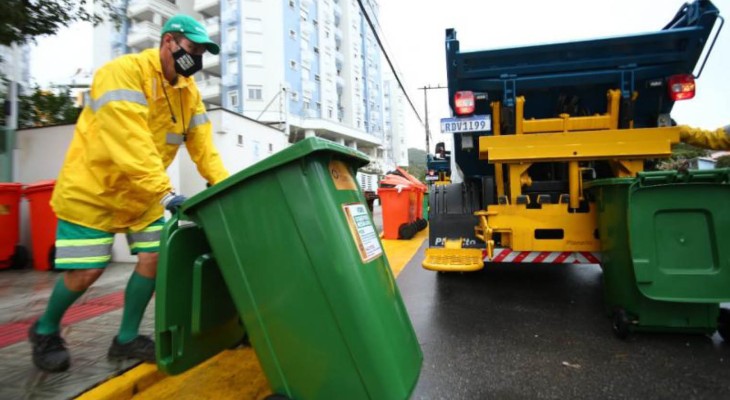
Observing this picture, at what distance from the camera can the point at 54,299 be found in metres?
2.12

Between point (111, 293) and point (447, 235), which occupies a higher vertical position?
point (447, 235)

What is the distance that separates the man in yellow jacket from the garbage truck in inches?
93.7

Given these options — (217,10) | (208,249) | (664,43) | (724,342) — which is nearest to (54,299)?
(208,249)

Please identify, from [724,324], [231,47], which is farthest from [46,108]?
[231,47]

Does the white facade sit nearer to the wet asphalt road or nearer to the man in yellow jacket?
the man in yellow jacket

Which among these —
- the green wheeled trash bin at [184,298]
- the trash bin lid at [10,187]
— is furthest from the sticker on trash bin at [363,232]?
the trash bin lid at [10,187]

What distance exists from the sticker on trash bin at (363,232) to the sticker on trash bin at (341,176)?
3.3 inches

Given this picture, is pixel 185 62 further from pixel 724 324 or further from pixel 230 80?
pixel 230 80

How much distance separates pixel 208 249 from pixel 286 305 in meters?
0.57

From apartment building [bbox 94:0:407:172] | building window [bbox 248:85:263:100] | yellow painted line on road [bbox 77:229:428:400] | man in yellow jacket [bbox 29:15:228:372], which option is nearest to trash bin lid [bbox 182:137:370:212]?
man in yellow jacket [bbox 29:15:228:372]

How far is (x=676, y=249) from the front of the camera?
2.57 meters

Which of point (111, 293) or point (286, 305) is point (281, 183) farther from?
point (111, 293)

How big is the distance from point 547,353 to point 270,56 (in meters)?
36.7

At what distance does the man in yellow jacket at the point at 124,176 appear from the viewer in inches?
75.7
